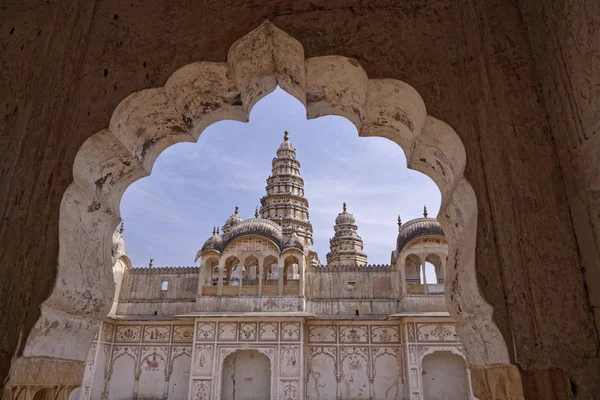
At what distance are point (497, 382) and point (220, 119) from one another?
2.17 meters

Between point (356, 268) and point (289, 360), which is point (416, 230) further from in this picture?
point (289, 360)

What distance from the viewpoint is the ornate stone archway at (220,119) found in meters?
2.04

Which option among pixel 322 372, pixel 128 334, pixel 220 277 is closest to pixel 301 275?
pixel 220 277

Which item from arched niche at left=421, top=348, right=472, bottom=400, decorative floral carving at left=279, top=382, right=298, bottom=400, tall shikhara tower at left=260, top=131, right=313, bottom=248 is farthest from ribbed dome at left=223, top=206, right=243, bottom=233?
arched niche at left=421, top=348, right=472, bottom=400

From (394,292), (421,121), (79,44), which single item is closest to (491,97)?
(421,121)

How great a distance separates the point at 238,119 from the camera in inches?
115

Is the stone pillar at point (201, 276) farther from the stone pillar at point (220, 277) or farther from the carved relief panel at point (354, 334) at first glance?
the carved relief panel at point (354, 334)

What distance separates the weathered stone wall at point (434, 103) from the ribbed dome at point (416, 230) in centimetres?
1280

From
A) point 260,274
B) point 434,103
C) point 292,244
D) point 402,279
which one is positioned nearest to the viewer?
point 434,103

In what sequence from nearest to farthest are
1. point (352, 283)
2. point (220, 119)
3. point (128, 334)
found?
1. point (220, 119)
2. point (128, 334)
3. point (352, 283)

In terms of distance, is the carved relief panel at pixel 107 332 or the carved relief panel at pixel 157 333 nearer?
the carved relief panel at pixel 107 332

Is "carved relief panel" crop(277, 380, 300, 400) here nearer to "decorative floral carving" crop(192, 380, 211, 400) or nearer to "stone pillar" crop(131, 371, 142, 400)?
"decorative floral carving" crop(192, 380, 211, 400)

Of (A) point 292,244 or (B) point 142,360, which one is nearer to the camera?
(B) point 142,360

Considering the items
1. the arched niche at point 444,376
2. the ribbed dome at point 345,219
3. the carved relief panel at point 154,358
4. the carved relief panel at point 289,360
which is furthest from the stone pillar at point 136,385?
the ribbed dome at point 345,219
